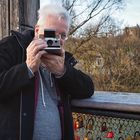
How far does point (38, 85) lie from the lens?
7.43 feet

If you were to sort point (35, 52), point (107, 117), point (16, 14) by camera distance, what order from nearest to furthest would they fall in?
point (35, 52)
point (107, 117)
point (16, 14)

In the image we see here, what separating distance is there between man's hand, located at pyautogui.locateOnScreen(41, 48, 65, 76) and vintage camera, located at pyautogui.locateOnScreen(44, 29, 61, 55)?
0.07ft

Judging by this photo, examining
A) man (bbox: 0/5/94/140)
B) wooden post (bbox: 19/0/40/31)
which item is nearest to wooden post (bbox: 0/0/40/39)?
wooden post (bbox: 19/0/40/31)

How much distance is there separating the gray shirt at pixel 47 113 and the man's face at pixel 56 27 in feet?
0.70

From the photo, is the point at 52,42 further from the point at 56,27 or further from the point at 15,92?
the point at 15,92

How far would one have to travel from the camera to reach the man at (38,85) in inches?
85.0

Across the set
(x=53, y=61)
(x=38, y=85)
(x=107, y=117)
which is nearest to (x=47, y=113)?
(x=38, y=85)

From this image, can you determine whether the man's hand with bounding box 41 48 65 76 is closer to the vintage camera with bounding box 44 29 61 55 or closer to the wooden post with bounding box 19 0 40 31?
the vintage camera with bounding box 44 29 61 55

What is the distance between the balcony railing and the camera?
2.39 meters

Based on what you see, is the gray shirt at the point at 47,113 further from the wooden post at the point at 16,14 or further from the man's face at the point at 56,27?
the wooden post at the point at 16,14

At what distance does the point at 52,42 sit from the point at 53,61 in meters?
0.10

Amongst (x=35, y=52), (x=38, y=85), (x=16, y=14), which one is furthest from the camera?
(x=16, y=14)

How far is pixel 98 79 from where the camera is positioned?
18297 mm

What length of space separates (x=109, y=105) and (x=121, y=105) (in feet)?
0.25
